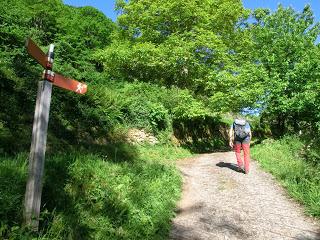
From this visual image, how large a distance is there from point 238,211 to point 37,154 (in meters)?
4.87

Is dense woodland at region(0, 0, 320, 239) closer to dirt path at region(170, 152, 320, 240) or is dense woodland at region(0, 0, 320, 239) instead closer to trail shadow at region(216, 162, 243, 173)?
dirt path at region(170, 152, 320, 240)

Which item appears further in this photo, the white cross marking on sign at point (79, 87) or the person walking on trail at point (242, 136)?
the person walking on trail at point (242, 136)

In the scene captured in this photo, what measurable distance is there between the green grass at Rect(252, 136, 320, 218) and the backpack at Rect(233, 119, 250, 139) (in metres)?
1.40

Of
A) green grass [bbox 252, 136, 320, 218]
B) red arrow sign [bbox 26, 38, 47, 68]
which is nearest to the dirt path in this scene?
green grass [bbox 252, 136, 320, 218]

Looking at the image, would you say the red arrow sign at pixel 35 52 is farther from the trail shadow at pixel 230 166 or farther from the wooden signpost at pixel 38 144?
the trail shadow at pixel 230 166

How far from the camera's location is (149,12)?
22578mm

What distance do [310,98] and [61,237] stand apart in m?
16.4

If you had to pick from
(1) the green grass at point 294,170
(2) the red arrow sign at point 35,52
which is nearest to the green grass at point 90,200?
(2) the red arrow sign at point 35,52

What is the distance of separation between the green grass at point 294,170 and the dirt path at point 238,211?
24 centimetres

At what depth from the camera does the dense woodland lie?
6457 millimetres

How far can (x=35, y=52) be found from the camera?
4574mm

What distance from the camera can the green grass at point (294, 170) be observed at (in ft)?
28.3

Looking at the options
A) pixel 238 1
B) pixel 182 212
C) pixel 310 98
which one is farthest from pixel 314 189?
pixel 238 1

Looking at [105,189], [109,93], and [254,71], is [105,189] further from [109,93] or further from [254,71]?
[254,71]
